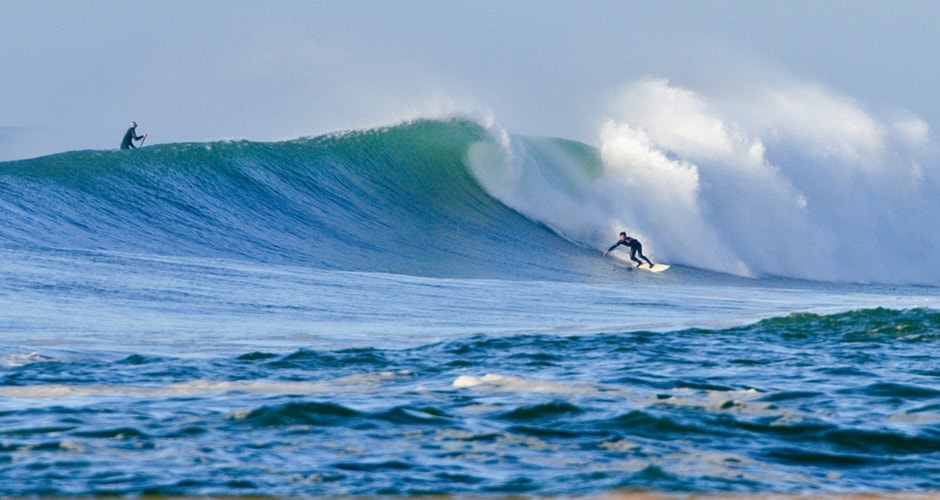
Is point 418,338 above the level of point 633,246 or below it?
below

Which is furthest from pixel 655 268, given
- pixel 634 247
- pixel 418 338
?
pixel 418 338

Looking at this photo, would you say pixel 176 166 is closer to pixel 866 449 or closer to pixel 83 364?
pixel 83 364

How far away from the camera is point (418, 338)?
1042 centimetres

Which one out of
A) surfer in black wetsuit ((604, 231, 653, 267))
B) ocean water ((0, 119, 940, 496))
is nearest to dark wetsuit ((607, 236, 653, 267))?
surfer in black wetsuit ((604, 231, 653, 267))

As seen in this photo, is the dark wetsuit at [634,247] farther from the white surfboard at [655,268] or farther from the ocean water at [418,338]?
the ocean water at [418,338]

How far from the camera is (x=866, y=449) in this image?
18.7 ft

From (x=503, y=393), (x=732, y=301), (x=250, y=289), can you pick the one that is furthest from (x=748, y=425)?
(x=732, y=301)

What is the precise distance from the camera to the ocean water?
5219 mm

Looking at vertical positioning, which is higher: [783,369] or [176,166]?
[176,166]

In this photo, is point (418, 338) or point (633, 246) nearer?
point (418, 338)

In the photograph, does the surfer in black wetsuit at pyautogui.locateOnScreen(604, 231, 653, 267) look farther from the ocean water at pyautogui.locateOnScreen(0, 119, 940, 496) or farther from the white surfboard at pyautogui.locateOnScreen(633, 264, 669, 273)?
the ocean water at pyautogui.locateOnScreen(0, 119, 940, 496)

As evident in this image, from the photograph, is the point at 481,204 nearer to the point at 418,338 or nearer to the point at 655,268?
the point at 655,268

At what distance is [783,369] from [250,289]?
6936mm

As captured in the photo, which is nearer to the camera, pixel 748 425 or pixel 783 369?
pixel 748 425
